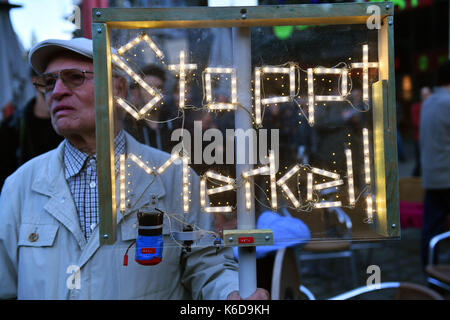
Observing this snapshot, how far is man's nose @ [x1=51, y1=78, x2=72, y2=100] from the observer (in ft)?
5.95

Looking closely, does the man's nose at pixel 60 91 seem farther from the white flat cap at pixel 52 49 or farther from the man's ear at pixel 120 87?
the man's ear at pixel 120 87

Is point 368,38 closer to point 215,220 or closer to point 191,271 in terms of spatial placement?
point 215,220

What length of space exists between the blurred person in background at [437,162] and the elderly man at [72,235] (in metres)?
3.01

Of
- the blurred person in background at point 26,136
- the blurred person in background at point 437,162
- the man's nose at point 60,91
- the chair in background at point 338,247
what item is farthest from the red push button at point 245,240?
the blurred person in background at point 437,162

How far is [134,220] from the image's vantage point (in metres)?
1.61

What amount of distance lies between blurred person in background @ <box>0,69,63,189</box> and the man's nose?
1.41 m

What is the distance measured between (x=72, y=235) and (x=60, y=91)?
605mm

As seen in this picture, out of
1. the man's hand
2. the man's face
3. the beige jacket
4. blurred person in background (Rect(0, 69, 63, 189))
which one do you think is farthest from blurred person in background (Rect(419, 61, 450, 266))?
the man's face

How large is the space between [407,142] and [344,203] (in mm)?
16290

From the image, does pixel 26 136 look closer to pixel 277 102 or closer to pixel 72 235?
pixel 72 235

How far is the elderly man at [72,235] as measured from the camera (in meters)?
1.85

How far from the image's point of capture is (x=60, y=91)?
1.81 metres

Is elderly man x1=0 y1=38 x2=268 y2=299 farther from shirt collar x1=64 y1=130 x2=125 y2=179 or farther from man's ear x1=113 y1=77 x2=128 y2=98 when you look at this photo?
man's ear x1=113 y1=77 x2=128 y2=98
